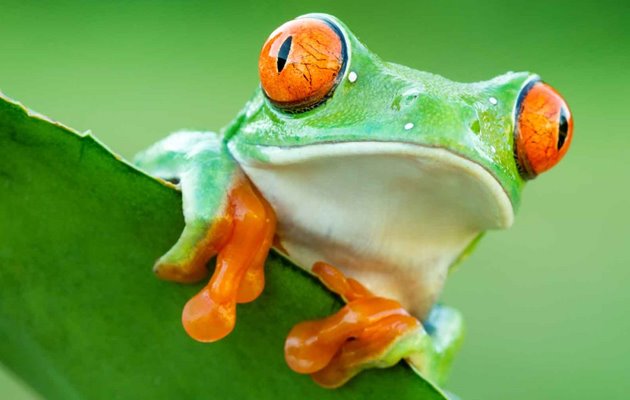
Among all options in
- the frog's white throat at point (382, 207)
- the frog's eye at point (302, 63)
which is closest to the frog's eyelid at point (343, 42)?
the frog's eye at point (302, 63)

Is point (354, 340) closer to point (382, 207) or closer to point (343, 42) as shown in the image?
point (382, 207)

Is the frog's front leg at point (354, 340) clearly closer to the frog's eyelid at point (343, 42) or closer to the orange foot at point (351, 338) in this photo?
the orange foot at point (351, 338)

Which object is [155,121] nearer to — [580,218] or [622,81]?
[580,218]

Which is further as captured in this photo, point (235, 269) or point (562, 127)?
point (562, 127)

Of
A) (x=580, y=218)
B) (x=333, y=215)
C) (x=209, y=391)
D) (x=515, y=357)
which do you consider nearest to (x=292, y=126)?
(x=333, y=215)

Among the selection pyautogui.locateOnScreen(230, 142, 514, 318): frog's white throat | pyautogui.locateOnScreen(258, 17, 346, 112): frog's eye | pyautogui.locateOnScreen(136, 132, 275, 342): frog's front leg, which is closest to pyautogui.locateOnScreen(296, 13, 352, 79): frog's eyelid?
pyautogui.locateOnScreen(258, 17, 346, 112): frog's eye

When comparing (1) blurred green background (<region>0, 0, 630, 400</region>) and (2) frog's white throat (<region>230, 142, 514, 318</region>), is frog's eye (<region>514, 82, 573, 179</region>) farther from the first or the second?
(1) blurred green background (<region>0, 0, 630, 400</region>)

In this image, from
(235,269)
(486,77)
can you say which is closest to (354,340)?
(235,269)
